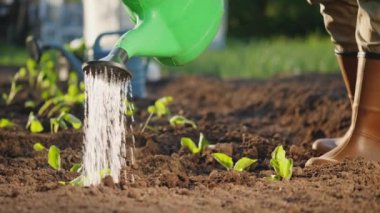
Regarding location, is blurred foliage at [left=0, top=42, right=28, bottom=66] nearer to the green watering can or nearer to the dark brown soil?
the dark brown soil

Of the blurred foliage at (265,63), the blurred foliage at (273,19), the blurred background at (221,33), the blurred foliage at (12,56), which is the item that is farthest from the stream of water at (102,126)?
the blurred foliage at (273,19)

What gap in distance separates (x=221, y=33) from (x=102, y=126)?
28.8ft

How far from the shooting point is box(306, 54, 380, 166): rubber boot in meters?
2.91

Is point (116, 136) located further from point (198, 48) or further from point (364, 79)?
point (364, 79)

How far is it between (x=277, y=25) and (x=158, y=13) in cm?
1205

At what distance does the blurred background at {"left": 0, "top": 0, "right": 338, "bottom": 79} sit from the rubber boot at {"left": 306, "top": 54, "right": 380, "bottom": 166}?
1851mm

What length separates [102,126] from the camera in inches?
102

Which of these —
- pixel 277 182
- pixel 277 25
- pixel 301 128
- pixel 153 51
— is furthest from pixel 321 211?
pixel 277 25

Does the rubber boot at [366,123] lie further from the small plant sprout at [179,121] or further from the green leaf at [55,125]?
the green leaf at [55,125]

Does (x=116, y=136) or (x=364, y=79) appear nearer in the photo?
(x=116, y=136)

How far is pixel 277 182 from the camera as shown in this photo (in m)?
2.55

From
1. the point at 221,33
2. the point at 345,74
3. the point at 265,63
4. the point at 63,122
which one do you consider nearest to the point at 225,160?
the point at 345,74

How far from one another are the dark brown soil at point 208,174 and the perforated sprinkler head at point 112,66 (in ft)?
1.00

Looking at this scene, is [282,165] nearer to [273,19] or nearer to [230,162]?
[230,162]
